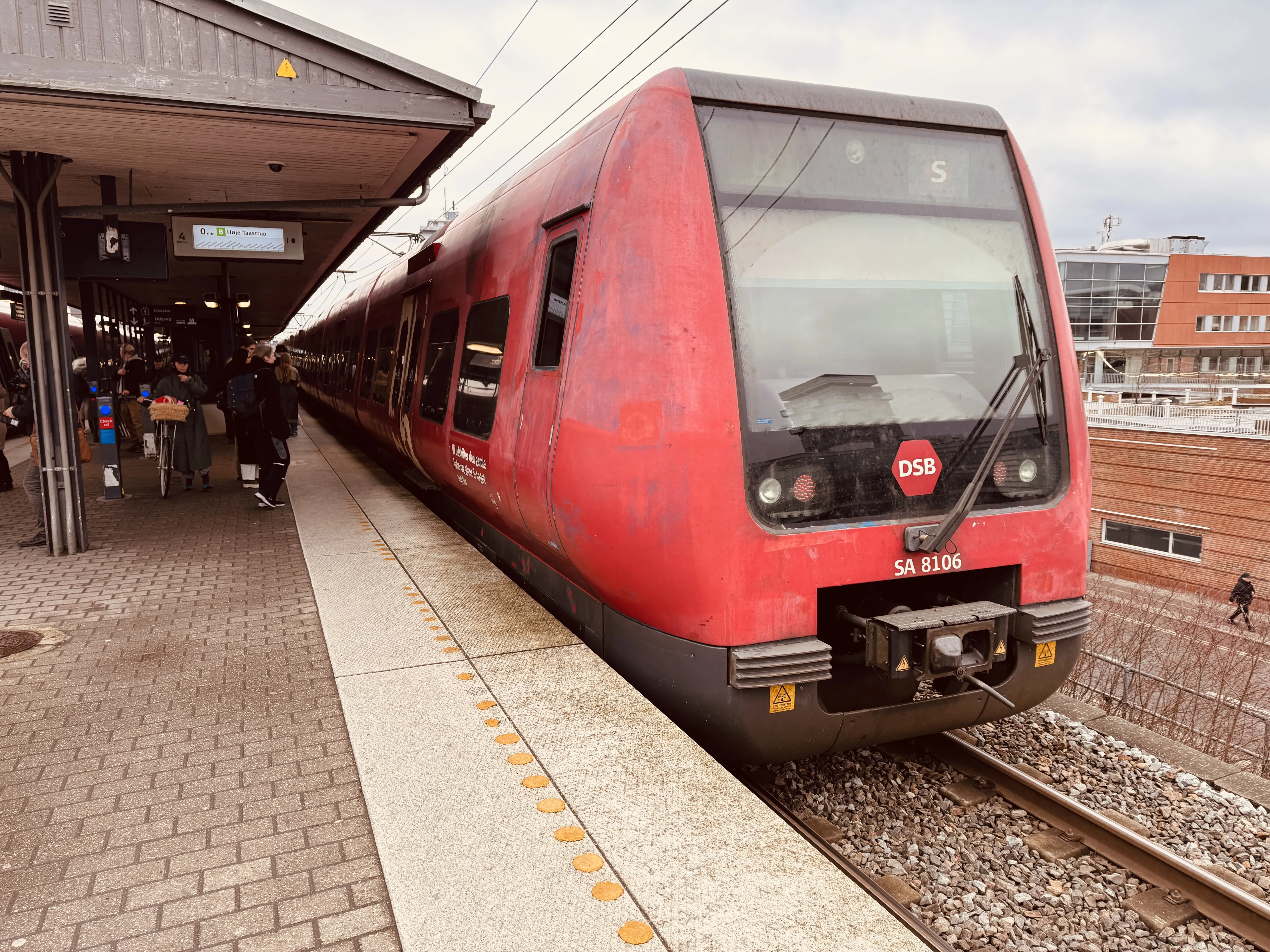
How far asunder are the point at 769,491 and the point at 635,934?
174 centimetres

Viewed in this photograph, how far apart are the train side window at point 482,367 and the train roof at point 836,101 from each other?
5.90ft

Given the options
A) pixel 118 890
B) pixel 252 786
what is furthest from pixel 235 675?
pixel 118 890

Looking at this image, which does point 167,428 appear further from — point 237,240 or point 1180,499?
point 1180,499

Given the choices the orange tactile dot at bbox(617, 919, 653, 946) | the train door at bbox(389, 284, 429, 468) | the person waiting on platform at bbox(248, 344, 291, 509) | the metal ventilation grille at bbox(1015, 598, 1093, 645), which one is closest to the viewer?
the orange tactile dot at bbox(617, 919, 653, 946)

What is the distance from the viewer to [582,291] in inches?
151

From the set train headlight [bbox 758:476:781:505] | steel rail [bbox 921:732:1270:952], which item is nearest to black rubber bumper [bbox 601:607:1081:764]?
steel rail [bbox 921:732:1270:952]

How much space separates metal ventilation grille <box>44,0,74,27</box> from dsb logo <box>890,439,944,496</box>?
5335 millimetres

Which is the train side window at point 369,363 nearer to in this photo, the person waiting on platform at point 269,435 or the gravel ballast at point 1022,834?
the person waiting on platform at point 269,435

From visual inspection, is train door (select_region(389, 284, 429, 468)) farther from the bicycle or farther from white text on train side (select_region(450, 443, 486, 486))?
the bicycle

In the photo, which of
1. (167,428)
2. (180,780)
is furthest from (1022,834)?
(167,428)

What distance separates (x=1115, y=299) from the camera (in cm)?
5212

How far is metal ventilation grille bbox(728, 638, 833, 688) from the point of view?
11.0 feet

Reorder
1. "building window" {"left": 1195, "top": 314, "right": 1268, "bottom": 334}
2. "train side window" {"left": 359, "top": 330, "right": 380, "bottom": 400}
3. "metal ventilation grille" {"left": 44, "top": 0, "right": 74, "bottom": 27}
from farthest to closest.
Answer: "building window" {"left": 1195, "top": 314, "right": 1268, "bottom": 334} → "train side window" {"left": 359, "top": 330, "right": 380, "bottom": 400} → "metal ventilation grille" {"left": 44, "top": 0, "right": 74, "bottom": 27}

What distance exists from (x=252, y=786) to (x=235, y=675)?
1.30m
